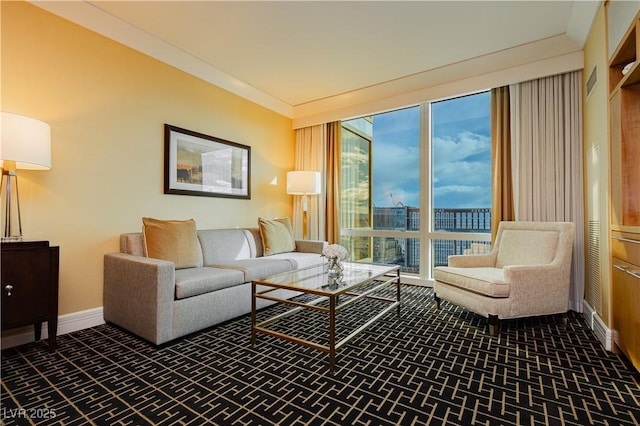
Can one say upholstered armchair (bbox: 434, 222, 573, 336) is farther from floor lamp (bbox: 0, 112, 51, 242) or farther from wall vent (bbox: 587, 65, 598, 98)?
floor lamp (bbox: 0, 112, 51, 242)

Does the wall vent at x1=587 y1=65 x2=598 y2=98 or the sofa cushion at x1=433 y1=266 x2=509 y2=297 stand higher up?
the wall vent at x1=587 y1=65 x2=598 y2=98

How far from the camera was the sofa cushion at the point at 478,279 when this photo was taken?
2545 mm

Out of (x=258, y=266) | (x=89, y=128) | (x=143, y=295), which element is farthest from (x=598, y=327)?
(x=89, y=128)

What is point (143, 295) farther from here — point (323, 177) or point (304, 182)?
point (323, 177)

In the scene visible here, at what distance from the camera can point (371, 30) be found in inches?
121

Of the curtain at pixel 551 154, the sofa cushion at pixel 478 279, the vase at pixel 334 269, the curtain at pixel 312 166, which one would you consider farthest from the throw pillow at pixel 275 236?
the curtain at pixel 551 154

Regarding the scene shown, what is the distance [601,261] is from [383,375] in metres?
2.11

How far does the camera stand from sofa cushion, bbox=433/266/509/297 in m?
2.54

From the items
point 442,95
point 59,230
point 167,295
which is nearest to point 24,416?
point 167,295

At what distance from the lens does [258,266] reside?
3174mm

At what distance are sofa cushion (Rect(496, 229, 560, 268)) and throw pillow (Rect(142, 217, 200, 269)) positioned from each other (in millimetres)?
3153

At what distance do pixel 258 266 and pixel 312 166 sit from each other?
246 centimetres

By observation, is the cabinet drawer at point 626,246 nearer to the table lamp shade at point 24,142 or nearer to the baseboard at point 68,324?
the table lamp shade at point 24,142

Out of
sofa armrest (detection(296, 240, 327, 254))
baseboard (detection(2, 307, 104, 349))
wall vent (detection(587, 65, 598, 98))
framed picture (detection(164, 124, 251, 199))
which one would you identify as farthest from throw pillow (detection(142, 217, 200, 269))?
wall vent (detection(587, 65, 598, 98))
